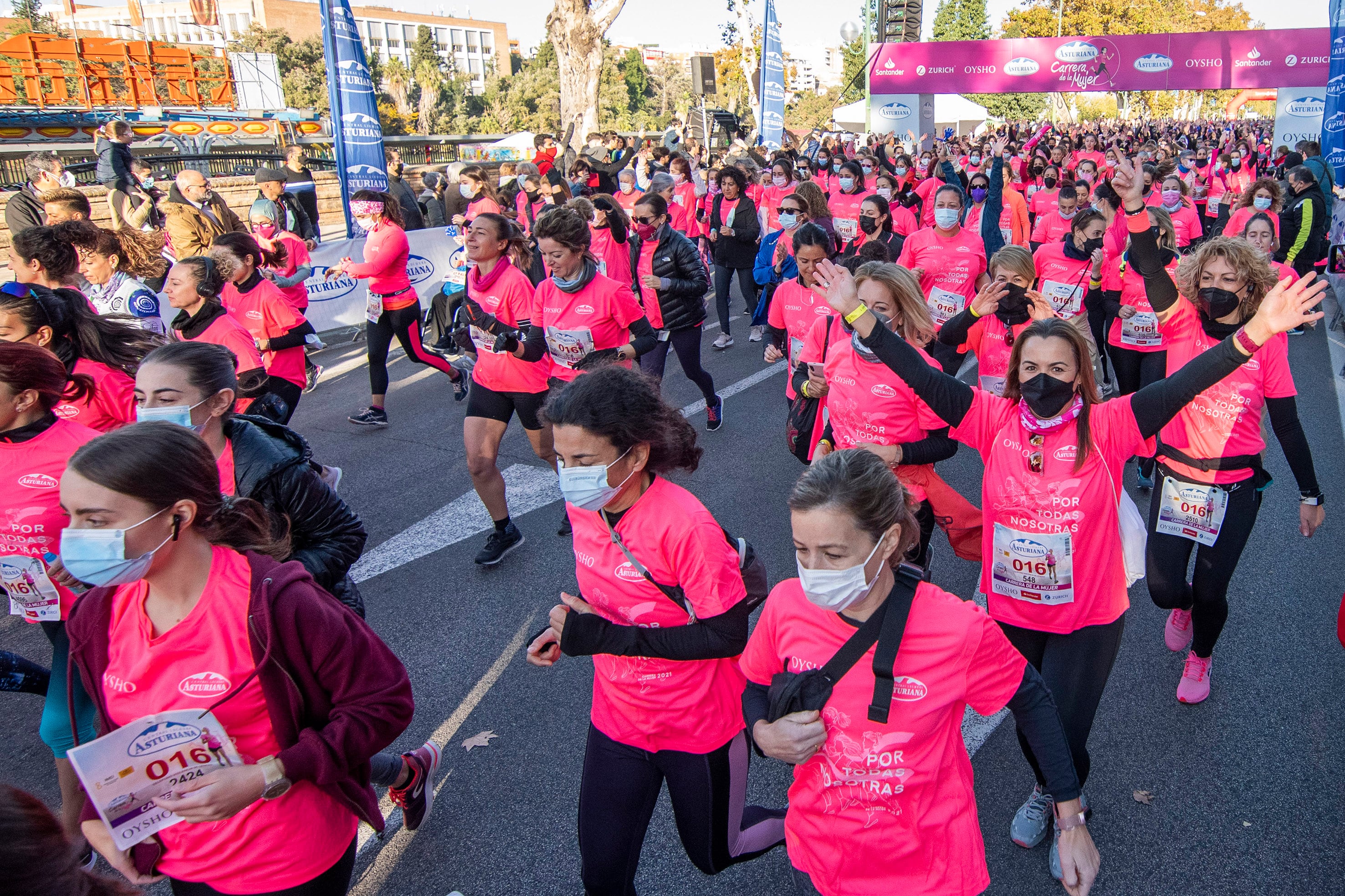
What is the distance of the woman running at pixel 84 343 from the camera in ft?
12.9

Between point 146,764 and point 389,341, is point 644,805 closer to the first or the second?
point 146,764

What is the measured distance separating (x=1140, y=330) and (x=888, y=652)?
492 cm

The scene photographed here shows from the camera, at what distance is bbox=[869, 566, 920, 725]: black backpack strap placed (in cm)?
203

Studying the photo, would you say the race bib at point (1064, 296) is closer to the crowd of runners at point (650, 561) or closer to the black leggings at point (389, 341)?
the crowd of runners at point (650, 561)

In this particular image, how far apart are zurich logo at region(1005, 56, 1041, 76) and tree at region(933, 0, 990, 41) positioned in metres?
53.3

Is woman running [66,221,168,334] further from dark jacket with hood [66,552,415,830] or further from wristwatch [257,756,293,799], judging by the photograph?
wristwatch [257,756,293,799]

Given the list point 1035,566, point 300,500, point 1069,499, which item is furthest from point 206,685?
point 1069,499

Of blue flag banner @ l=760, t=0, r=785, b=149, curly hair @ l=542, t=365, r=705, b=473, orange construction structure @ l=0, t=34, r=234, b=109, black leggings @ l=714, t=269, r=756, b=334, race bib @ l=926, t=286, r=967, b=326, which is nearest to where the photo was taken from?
curly hair @ l=542, t=365, r=705, b=473

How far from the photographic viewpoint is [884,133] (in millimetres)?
27859

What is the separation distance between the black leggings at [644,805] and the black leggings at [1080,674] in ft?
3.67

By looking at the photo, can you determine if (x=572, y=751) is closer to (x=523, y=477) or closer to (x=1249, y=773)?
(x=1249, y=773)

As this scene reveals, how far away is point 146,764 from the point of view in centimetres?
192

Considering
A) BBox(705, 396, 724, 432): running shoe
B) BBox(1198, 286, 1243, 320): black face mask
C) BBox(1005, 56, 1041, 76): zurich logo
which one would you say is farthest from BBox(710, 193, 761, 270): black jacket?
BBox(1005, 56, 1041, 76): zurich logo

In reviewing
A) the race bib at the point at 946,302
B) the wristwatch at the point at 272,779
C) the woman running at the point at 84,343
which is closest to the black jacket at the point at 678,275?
the race bib at the point at 946,302
